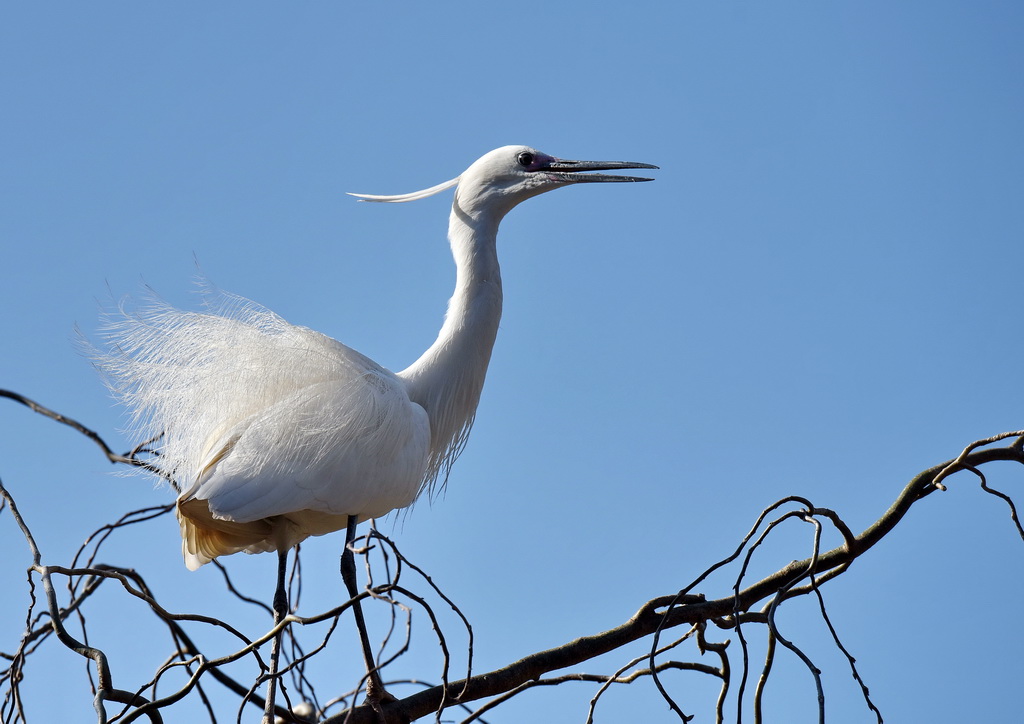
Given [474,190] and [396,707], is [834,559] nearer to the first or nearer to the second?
[396,707]

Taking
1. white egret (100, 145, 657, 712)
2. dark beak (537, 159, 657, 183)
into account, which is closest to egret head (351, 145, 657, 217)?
dark beak (537, 159, 657, 183)

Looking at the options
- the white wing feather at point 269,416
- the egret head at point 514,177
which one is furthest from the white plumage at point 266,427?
the egret head at point 514,177

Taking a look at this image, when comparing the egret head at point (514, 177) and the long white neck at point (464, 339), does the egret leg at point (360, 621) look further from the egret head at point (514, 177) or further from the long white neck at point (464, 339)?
the egret head at point (514, 177)

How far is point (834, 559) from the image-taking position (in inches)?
91.4

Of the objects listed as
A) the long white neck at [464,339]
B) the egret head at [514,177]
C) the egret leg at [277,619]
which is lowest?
the egret leg at [277,619]

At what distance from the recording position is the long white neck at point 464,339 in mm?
3533

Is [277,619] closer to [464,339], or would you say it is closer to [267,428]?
[267,428]

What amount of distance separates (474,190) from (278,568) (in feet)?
4.65

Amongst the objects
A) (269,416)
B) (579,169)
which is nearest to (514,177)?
(579,169)

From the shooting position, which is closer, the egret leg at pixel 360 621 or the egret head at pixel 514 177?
the egret leg at pixel 360 621

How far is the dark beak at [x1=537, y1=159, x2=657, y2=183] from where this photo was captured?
359cm

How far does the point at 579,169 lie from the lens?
3619 millimetres

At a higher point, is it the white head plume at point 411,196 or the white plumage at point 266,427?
the white head plume at point 411,196

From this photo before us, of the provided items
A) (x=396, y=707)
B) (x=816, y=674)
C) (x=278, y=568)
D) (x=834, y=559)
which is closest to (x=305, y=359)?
(x=278, y=568)
